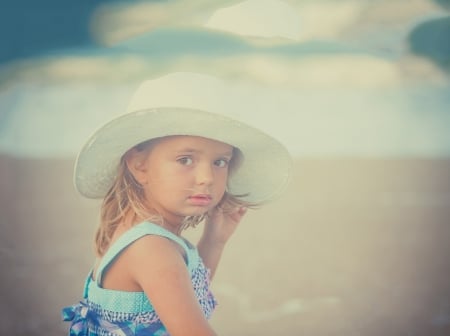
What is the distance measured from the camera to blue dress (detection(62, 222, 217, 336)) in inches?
72.7

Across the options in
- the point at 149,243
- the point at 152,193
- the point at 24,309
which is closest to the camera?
the point at 149,243

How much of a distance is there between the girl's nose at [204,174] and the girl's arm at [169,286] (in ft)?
0.66

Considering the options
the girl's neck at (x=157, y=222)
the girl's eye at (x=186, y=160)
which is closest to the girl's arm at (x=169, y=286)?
the girl's neck at (x=157, y=222)

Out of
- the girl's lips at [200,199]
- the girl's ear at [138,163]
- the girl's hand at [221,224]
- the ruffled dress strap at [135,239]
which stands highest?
the girl's ear at [138,163]

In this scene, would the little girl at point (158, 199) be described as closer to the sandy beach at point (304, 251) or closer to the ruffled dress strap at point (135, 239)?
the ruffled dress strap at point (135, 239)

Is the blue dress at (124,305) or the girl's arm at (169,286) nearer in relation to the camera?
the girl's arm at (169,286)

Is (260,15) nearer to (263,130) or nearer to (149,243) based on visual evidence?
(263,130)

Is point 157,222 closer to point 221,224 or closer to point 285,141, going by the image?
point 221,224

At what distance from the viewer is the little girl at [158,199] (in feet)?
5.83

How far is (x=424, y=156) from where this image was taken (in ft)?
7.36

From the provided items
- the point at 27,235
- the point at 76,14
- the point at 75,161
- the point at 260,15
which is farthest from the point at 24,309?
the point at 260,15

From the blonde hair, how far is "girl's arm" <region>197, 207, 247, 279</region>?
0.02 m

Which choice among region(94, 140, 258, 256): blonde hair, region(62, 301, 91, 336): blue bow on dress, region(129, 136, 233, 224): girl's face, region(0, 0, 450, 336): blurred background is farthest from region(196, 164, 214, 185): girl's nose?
region(62, 301, 91, 336): blue bow on dress

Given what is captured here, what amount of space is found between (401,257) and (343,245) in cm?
18
